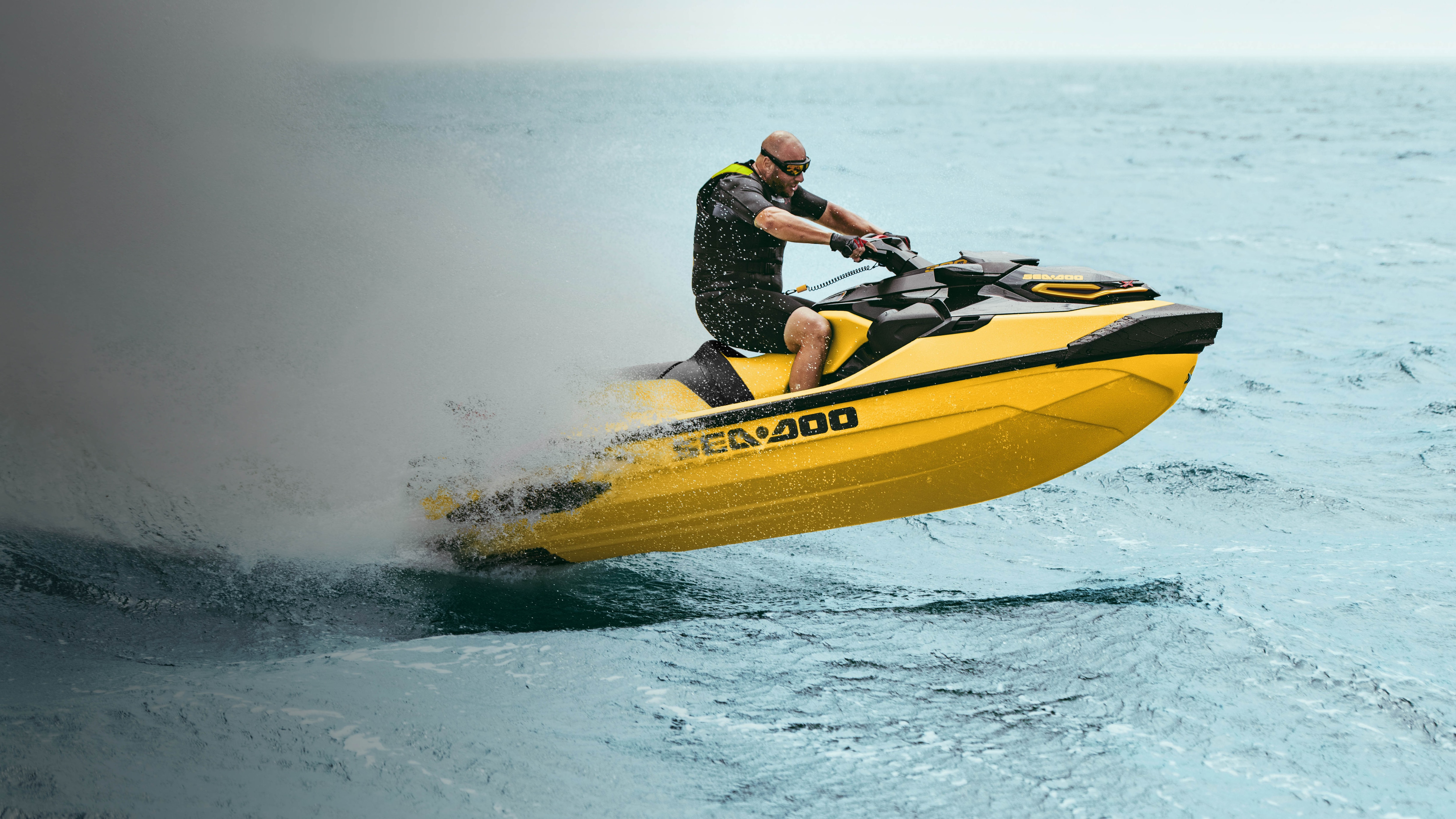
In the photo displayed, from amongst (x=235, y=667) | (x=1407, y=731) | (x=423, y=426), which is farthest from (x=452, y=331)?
(x=1407, y=731)

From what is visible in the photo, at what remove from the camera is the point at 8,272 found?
570 centimetres

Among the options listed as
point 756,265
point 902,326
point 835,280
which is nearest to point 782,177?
point 756,265

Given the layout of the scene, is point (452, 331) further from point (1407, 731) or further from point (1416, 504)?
point (1416, 504)

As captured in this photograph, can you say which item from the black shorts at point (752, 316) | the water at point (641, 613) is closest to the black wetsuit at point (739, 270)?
the black shorts at point (752, 316)

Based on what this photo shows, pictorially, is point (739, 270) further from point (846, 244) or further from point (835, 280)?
point (846, 244)

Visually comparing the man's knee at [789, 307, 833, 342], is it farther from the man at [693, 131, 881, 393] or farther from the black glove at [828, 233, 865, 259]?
the black glove at [828, 233, 865, 259]

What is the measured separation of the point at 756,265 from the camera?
448 cm

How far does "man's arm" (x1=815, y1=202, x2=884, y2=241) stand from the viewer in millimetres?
4957

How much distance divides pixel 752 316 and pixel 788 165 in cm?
69

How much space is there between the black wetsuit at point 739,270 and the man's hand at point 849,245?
398mm

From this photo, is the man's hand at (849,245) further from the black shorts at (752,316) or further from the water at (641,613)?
the water at (641,613)

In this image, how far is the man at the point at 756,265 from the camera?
169 inches

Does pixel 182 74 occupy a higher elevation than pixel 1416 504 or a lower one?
higher

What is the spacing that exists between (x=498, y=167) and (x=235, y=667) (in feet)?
64.2
